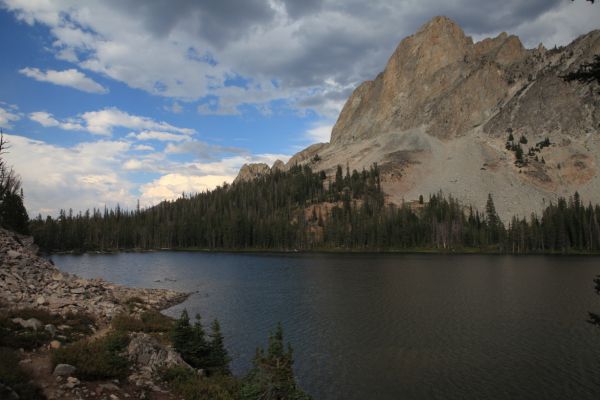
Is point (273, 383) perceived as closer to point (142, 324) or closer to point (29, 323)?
point (29, 323)

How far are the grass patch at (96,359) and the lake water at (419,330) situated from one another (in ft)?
42.3

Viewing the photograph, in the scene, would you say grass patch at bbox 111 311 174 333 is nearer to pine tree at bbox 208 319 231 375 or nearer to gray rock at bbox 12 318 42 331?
gray rock at bbox 12 318 42 331

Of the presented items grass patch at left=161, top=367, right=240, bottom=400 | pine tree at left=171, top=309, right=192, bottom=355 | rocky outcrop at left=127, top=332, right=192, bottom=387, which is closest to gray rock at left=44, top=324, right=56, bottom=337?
rocky outcrop at left=127, top=332, right=192, bottom=387

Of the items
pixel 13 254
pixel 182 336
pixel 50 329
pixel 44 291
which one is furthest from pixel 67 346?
pixel 13 254

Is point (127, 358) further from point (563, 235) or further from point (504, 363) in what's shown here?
point (563, 235)

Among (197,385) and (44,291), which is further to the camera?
(44,291)

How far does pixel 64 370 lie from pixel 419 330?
36.8 metres

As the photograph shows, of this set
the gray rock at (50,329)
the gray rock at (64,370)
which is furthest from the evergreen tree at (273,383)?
the gray rock at (50,329)

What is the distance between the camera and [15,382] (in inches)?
567

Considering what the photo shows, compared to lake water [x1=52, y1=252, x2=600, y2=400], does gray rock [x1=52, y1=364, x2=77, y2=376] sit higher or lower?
higher

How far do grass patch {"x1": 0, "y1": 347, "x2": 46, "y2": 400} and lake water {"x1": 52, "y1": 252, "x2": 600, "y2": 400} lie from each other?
1801 cm

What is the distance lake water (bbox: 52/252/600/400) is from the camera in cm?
3031

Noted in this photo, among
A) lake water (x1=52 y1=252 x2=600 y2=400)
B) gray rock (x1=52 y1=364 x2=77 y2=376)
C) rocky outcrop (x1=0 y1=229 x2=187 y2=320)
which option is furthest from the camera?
rocky outcrop (x1=0 y1=229 x2=187 y2=320)

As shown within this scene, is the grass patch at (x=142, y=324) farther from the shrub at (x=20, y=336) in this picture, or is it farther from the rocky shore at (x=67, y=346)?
the shrub at (x=20, y=336)
